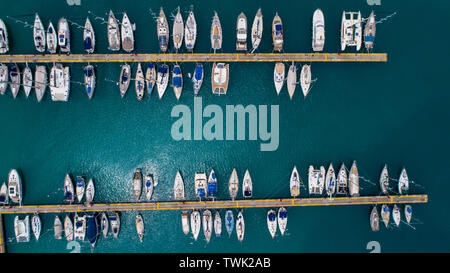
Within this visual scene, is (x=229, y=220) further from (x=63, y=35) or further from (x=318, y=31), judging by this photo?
(x=63, y=35)

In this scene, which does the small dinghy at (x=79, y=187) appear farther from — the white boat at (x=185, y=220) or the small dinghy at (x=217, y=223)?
the small dinghy at (x=217, y=223)

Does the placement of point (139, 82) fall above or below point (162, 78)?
below

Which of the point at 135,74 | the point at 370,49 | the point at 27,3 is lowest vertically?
the point at 135,74

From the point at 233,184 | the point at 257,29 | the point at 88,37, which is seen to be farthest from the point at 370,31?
the point at 88,37

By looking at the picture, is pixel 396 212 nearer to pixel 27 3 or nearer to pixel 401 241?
pixel 401 241

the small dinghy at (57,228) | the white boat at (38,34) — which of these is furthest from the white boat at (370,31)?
the small dinghy at (57,228)
